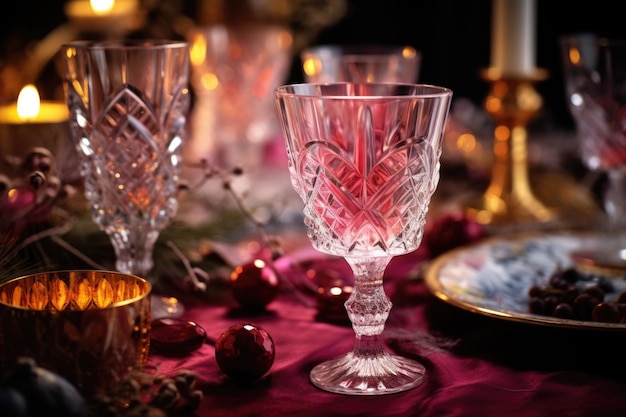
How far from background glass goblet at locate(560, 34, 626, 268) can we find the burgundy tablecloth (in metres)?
0.30

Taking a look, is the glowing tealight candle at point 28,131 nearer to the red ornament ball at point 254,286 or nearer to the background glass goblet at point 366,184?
the red ornament ball at point 254,286

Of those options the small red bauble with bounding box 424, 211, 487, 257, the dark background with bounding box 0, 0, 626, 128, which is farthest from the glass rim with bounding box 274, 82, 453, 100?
the dark background with bounding box 0, 0, 626, 128

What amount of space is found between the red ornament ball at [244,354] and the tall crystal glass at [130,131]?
0.23 m

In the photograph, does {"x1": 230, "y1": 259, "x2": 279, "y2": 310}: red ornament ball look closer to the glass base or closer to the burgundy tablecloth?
the burgundy tablecloth

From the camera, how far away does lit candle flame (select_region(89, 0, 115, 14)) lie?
72.4 inches

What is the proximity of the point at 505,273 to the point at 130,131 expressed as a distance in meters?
0.48

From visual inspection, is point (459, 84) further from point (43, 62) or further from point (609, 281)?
point (609, 281)

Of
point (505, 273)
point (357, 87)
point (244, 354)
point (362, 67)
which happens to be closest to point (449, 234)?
point (505, 273)

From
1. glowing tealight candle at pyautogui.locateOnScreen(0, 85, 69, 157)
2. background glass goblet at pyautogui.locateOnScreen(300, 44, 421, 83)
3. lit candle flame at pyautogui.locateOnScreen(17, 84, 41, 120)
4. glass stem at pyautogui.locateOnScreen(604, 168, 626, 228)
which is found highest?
background glass goblet at pyautogui.locateOnScreen(300, 44, 421, 83)

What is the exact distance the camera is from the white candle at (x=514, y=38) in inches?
60.0

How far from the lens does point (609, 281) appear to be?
1.07 metres

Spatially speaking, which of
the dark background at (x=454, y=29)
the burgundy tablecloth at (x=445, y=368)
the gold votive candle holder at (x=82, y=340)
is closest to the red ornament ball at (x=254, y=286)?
the burgundy tablecloth at (x=445, y=368)

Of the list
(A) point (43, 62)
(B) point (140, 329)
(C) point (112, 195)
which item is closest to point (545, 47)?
(A) point (43, 62)

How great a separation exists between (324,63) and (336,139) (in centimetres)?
50
